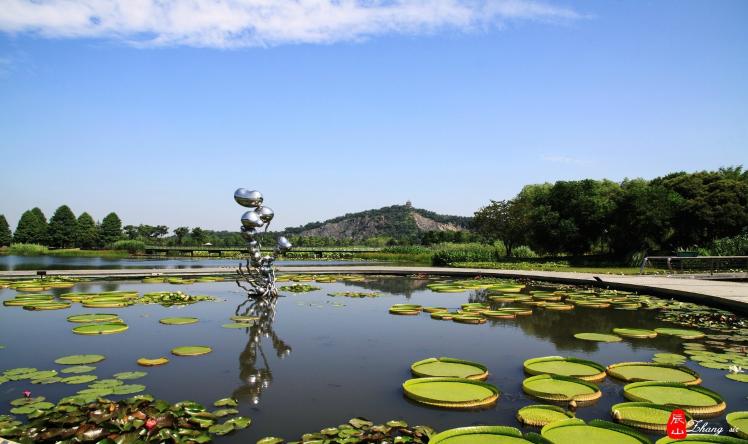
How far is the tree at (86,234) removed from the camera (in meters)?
59.2

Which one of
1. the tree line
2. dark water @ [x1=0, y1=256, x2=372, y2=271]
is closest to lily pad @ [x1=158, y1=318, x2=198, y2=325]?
dark water @ [x1=0, y1=256, x2=372, y2=271]

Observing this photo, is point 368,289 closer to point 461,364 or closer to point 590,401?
point 461,364

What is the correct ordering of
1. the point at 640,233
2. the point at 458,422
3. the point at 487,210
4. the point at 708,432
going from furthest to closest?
1. the point at 487,210
2. the point at 640,233
3. the point at 458,422
4. the point at 708,432

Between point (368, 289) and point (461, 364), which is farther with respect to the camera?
point (368, 289)

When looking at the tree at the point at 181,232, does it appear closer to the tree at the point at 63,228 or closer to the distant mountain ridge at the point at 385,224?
the tree at the point at 63,228

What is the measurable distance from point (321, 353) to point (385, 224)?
134 m

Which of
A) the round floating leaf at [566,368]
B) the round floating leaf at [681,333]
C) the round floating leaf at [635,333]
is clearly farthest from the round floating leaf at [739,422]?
the round floating leaf at [681,333]

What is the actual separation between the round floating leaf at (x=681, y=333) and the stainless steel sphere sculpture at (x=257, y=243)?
8204 mm

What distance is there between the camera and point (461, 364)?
599 centimetres

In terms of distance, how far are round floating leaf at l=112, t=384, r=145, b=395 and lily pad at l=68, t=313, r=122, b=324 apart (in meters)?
4.29

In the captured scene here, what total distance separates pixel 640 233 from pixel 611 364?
80.3 feet

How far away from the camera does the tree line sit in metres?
27.6

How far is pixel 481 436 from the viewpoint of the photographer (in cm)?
381

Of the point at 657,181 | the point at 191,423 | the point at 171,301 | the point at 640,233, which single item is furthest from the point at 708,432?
the point at 657,181
